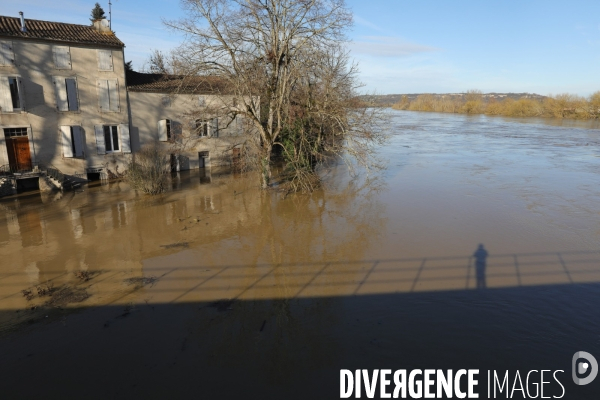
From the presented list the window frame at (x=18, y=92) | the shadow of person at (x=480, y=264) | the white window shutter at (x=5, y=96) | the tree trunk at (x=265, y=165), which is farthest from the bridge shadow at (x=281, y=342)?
the window frame at (x=18, y=92)

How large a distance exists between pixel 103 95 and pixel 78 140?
3.07 m

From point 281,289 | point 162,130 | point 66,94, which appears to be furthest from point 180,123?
point 281,289

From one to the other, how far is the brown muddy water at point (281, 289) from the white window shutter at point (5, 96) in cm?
476

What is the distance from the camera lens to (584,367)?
8102 millimetres

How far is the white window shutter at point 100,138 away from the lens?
78.1 ft

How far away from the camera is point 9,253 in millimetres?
13594

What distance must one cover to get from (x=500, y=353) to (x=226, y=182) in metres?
19.5

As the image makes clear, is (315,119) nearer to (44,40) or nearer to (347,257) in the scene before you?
(347,257)

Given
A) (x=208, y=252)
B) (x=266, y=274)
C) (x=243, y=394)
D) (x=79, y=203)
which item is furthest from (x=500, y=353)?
(x=79, y=203)

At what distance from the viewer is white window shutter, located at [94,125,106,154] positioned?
23.8m

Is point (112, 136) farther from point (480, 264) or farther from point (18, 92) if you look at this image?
point (480, 264)

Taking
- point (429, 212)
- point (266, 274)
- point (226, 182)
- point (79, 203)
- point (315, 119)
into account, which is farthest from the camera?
point (226, 182)

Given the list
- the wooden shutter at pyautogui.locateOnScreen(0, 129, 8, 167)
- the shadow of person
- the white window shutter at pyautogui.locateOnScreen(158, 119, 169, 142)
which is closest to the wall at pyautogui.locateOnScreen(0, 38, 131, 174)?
the wooden shutter at pyautogui.locateOnScreen(0, 129, 8, 167)

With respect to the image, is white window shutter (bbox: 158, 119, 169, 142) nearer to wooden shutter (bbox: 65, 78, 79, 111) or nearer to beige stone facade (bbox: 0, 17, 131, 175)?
beige stone facade (bbox: 0, 17, 131, 175)
